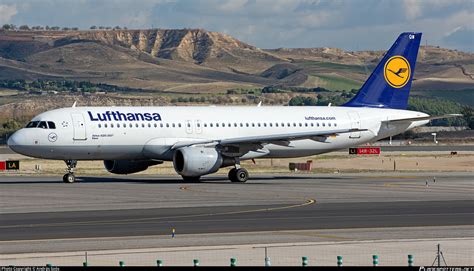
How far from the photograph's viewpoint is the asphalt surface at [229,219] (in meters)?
38.4

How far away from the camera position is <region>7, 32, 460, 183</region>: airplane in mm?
63500

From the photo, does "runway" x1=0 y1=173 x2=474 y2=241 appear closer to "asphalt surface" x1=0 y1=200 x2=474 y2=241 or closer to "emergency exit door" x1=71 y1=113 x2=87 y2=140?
"asphalt surface" x1=0 y1=200 x2=474 y2=241

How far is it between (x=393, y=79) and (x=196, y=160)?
1778 cm

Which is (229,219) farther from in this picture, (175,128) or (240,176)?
(175,128)

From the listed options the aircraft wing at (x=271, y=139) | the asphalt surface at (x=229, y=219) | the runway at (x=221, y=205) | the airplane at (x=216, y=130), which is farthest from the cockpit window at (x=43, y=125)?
the asphalt surface at (x=229, y=219)

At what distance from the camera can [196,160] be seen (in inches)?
2490

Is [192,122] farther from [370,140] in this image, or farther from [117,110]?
[370,140]

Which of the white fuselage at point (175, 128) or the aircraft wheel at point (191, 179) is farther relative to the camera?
the aircraft wheel at point (191, 179)

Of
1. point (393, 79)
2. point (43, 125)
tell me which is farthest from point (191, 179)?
point (393, 79)

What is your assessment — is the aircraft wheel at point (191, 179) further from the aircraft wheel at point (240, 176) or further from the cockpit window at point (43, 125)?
the cockpit window at point (43, 125)

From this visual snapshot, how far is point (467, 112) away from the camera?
610 feet

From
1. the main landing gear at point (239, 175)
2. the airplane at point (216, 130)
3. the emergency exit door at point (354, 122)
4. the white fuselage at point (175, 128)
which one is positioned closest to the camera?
the white fuselage at point (175, 128)

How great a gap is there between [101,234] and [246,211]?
10.0 metres

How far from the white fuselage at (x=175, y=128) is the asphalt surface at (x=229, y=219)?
17648 millimetres
